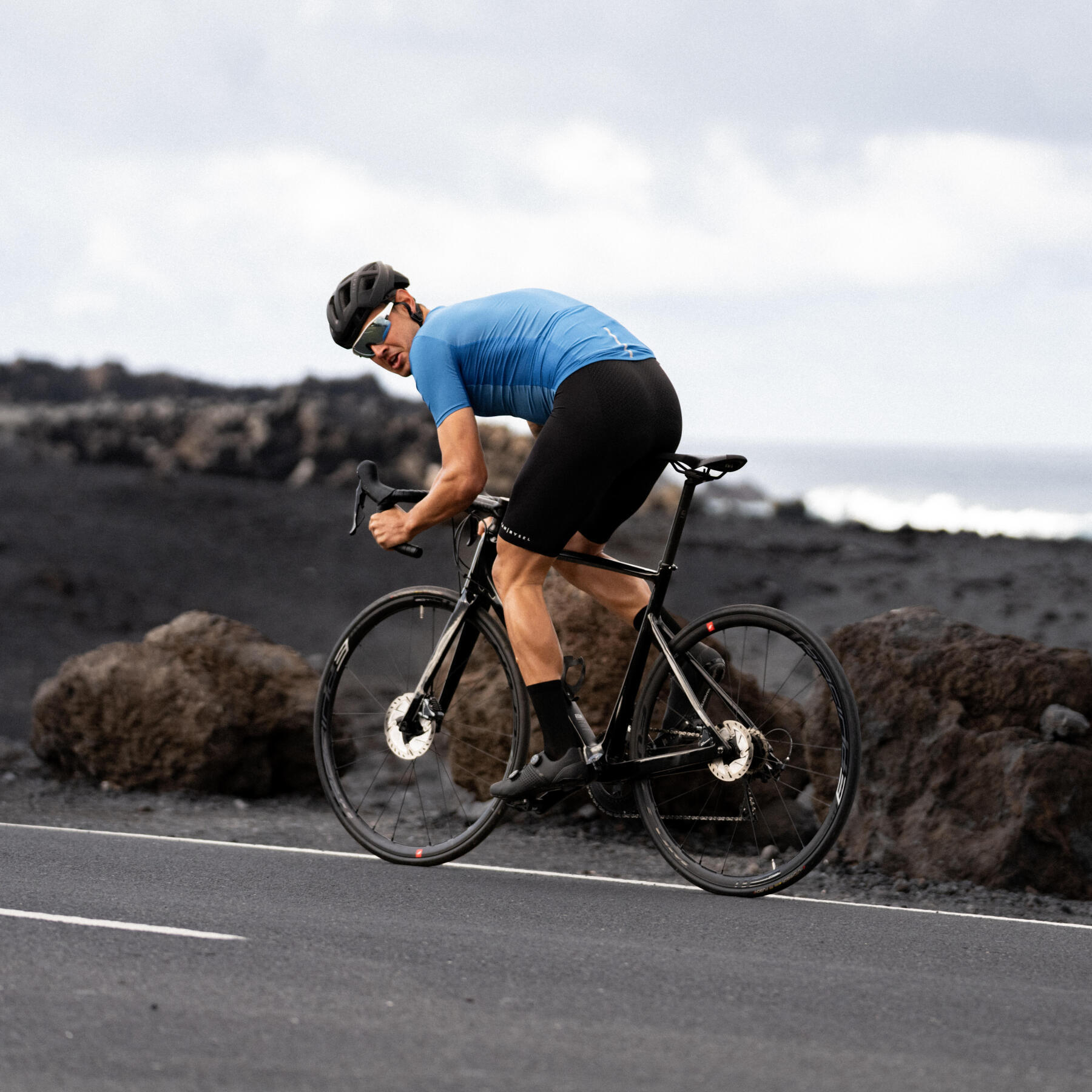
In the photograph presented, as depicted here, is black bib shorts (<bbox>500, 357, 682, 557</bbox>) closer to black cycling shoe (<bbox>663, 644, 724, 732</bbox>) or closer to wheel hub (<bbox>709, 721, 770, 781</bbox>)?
black cycling shoe (<bbox>663, 644, 724, 732</bbox>)

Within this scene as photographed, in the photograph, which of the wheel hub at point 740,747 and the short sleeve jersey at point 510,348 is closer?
the wheel hub at point 740,747

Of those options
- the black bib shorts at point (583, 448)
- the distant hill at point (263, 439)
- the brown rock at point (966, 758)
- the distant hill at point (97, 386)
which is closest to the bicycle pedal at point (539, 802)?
the black bib shorts at point (583, 448)

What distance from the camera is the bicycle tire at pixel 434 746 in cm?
583

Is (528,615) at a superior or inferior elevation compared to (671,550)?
inferior

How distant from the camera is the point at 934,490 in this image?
108 meters

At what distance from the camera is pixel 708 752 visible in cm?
527

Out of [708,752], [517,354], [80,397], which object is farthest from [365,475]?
[80,397]

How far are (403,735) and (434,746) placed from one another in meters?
0.46

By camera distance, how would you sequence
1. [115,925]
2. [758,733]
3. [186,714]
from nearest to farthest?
[115,925] < [758,733] < [186,714]

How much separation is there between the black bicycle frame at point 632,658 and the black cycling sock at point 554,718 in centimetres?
13

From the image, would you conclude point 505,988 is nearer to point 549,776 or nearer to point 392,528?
point 549,776

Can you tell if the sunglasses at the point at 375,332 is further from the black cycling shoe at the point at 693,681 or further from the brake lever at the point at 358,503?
the black cycling shoe at the point at 693,681

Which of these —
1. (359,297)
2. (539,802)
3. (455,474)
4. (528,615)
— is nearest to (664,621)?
(528,615)

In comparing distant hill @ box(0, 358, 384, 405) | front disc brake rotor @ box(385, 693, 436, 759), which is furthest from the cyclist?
distant hill @ box(0, 358, 384, 405)
